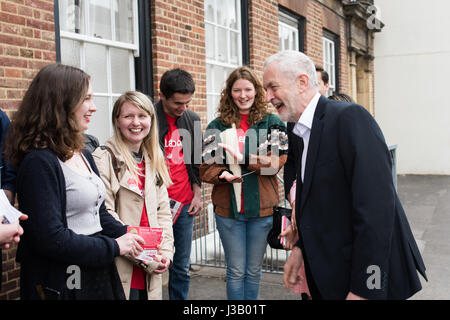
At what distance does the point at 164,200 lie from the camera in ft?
10.0

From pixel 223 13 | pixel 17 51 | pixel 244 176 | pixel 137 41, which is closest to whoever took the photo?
pixel 244 176

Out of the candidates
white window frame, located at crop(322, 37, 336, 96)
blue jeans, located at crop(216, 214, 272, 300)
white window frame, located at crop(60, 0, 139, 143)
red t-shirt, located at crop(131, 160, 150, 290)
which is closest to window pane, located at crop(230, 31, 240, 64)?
white window frame, located at crop(60, 0, 139, 143)

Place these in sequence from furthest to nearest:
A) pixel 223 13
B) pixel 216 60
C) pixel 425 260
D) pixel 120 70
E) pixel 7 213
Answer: pixel 223 13 < pixel 216 60 < pixel 425 260 < pixel 120 70 < pixel 7 213

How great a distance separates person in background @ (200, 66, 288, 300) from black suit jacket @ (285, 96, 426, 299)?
1.31 metres

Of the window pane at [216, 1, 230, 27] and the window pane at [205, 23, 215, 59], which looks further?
the window pane at [216, 1, 230, 27]

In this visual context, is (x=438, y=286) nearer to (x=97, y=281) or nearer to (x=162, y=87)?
(x=162, y=87)

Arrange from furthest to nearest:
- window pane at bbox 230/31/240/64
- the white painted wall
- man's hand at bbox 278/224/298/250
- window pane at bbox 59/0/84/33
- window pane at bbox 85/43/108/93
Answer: the white painted wall → window pane at bbox 230/31/240/64 → window pane at bbox 85/43/108/93 → window pane at bbox 59/0/84/33 → man's hand at bbox 278/224/298/250

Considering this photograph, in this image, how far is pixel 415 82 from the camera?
1528 centimetres

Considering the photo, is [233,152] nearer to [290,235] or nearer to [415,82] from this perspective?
[290,235]

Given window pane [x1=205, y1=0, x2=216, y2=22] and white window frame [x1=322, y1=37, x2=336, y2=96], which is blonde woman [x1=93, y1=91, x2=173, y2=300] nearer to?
window pane [x1=205, y1=0, x2=216, y2=22]

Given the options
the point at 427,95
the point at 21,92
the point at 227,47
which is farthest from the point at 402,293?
the point at 427,95

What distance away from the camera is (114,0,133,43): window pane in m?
4.88

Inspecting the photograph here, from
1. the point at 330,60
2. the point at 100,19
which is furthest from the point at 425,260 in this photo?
the point at 330,60

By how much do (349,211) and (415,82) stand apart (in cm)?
1481
